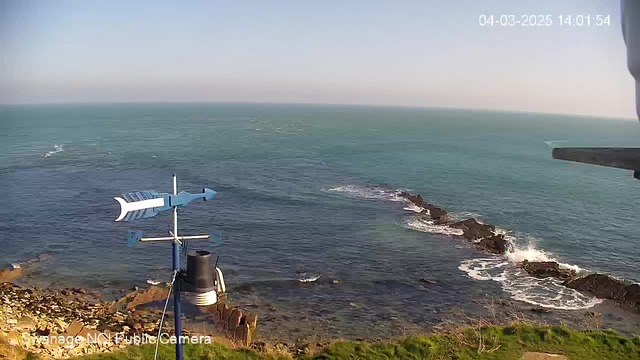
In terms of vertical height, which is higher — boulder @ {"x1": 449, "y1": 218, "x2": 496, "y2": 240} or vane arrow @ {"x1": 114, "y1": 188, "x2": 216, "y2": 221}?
vane arrow @ {"x1": 114, "y1": 188, "x2": 216, "y2": 221}

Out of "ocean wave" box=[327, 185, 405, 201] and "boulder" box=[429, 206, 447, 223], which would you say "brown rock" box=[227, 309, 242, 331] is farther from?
"ocean wave" box=[327, 185, 405, 201]

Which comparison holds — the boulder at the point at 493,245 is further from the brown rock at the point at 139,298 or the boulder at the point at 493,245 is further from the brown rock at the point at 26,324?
the brown rock at the point at 26,324

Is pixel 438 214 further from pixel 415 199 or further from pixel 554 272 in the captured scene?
pixel 554 272

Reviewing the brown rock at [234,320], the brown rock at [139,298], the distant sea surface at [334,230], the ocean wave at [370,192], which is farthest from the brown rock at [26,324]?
the ocean wave at [370,192]

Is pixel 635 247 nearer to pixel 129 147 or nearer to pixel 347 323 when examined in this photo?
pixel 347 323

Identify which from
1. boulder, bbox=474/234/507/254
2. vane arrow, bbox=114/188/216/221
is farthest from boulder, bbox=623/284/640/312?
vane arrow, bbox=114/188/216/221

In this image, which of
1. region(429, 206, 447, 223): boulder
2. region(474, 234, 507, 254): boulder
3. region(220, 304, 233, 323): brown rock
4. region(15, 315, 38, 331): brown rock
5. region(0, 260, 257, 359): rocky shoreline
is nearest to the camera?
region(0, 260, 257, 359): rocky shoreline

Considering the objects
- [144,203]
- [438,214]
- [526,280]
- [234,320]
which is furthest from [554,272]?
[144,203]
